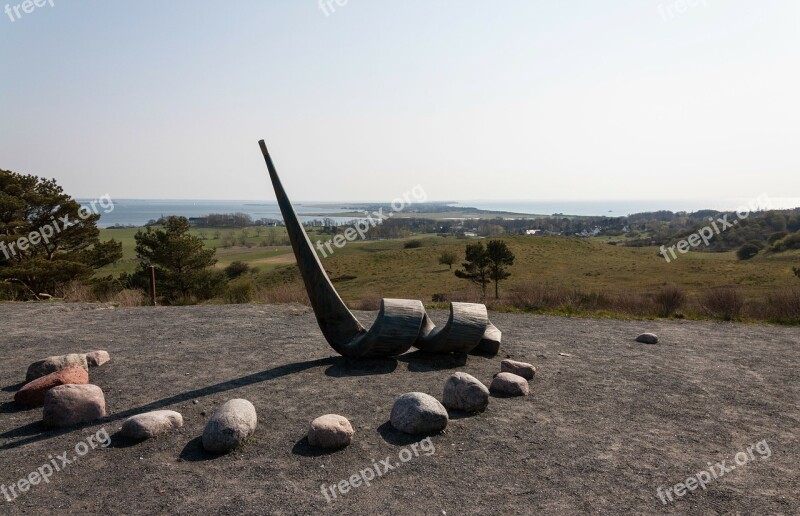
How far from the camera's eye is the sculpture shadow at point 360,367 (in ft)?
26.5

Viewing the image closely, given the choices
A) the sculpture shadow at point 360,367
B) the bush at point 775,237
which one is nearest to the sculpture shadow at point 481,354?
the sculpture shadow at point 360,367

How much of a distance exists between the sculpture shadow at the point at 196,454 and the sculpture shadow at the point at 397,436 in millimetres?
1712

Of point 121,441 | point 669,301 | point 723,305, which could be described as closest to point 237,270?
point 669,301

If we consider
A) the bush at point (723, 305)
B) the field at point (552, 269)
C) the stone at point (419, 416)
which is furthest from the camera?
the field at point (552, 269)

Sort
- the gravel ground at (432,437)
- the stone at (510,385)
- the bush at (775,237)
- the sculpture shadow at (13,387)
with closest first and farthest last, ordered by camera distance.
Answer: the gravel ground at (432,437) → the stone at (510,385) → the sculpture shadow at (13,387) → the bush at (775,237)

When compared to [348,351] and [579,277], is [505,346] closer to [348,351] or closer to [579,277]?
[348,351]

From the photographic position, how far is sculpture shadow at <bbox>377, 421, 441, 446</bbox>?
18.6 feet

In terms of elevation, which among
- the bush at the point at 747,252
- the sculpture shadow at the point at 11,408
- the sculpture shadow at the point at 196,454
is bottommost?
the bush at the point at 747,252

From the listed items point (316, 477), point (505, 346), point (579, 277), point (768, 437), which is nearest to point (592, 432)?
point (768, 437)

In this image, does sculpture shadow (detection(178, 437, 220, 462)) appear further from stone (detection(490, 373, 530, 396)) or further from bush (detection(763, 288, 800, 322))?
bush (detection(763, 288, 800, 322))

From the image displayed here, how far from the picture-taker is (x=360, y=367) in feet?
27.4

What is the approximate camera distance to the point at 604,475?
4.97 metres

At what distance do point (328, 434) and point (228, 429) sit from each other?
1.04 meters

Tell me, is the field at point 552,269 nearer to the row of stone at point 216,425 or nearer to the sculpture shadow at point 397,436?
the sculpture shadow at point 397,436
